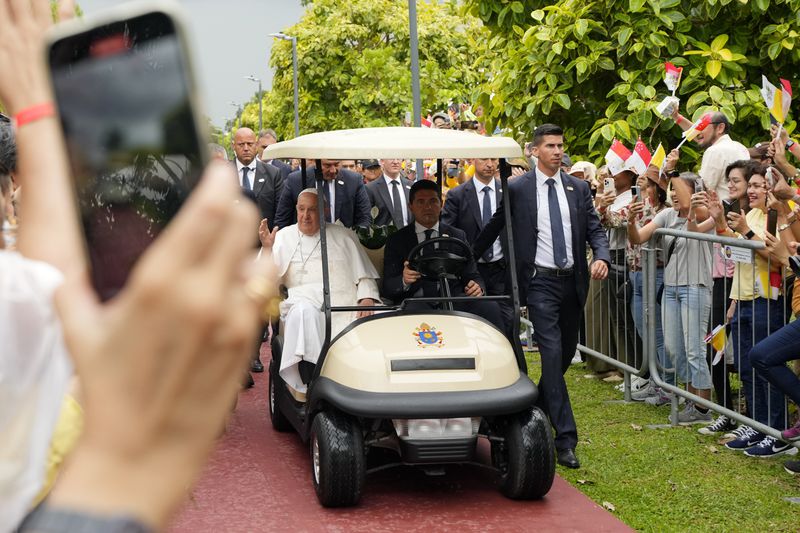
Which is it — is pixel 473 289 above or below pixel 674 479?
above

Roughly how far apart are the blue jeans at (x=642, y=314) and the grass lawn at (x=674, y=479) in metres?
0.41

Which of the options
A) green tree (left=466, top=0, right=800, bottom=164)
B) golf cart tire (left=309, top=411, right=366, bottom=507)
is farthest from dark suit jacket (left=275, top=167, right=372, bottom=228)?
golf cart tire (left=309, top=411, right=366, bottom=507)

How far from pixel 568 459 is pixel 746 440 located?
4.02 ft

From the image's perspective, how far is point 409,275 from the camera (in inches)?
293

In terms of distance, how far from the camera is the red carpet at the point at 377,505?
6113 millimetres

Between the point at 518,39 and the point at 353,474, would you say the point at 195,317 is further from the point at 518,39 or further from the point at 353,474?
the point at 518,39

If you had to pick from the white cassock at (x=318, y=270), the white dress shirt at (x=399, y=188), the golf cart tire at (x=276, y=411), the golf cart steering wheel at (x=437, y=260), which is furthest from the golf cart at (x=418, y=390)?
the white dress shirt at (x=399, y=188)

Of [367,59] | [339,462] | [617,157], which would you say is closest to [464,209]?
[617,157]

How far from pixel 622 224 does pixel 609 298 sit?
75 centimetres

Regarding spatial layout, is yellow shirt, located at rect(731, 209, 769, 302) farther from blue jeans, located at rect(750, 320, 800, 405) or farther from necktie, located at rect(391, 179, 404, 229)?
necktie, located at rect(391, 179, 404, 229)

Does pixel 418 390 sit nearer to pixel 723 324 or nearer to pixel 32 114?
pixel 723 324

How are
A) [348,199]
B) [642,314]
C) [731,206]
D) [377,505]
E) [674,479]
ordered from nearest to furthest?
[377,505], [674,479], [731,206], [642,314], [348,199]

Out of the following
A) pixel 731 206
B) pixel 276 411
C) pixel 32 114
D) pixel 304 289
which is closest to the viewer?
pixel 32 114

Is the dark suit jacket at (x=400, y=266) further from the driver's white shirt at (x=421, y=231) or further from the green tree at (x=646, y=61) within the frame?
the green tree at (x=646, y=61)
